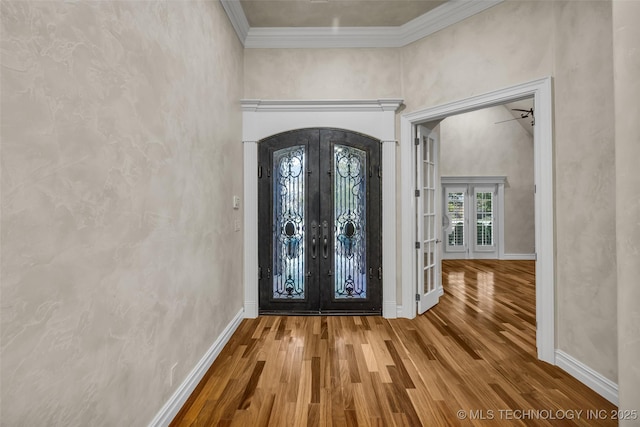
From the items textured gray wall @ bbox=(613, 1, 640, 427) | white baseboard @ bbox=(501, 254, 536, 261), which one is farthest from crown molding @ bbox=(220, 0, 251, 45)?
→ white baseboard @ bbox=(501, 254, 536, 261)

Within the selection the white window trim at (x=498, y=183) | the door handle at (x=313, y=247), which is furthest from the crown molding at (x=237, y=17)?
the white window trim at (x=498, y=183)

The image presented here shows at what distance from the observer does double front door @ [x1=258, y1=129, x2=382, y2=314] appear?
11.4 ft

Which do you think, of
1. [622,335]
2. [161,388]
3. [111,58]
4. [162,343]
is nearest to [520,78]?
[622,335]

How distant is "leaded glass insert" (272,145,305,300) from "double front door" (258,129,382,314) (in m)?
0.01

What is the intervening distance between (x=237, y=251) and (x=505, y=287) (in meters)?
4.48

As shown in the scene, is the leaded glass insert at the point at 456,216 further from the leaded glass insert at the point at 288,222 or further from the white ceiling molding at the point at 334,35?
the leaded glass insert at the point at 288,222

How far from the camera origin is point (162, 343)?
1700 millimetres

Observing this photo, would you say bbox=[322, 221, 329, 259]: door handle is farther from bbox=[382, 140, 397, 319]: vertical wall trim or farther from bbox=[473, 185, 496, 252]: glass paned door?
bbox=[473, 185, 496, 252]: glass paned door

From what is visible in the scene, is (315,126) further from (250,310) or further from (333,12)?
(250,310)

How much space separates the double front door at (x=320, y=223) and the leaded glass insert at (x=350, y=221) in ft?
0.04

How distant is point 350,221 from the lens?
3494 mm

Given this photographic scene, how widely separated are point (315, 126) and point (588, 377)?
10.8ft

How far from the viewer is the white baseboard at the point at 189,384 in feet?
5.55

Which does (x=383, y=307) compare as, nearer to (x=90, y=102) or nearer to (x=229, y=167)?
(x=229, y=167)
